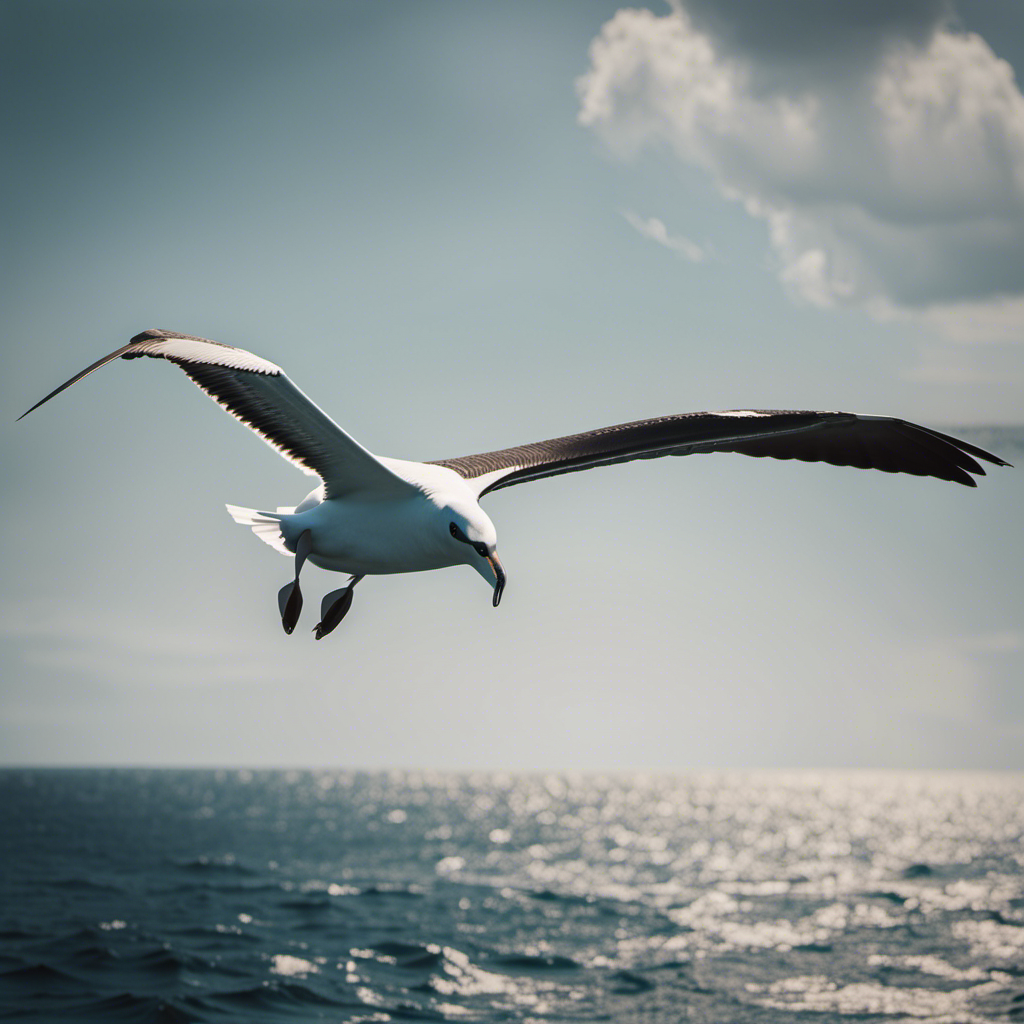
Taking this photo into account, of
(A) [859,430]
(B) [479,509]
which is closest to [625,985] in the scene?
(A) [859,430]

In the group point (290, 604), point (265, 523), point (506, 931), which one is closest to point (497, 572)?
point (290, 604)

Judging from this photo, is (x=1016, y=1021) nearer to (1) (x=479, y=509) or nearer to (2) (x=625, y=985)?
(2) (x=625, y=985)

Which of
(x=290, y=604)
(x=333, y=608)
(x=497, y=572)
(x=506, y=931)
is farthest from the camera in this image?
(x=506, y=931)

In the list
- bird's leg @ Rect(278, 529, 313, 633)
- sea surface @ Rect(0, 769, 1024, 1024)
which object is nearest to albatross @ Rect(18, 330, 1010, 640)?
bird's leg @ Rect(278, 529, 313, 633)

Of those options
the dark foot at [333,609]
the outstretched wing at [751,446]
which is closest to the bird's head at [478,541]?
the outstretched wing at [751,446]

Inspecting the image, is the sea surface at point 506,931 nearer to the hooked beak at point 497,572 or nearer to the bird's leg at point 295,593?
the bird's leg at point 295,593

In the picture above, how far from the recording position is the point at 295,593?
698 centimetres

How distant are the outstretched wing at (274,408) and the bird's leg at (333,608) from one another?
0.84 m

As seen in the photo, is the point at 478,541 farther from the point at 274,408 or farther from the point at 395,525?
the point at 274,408

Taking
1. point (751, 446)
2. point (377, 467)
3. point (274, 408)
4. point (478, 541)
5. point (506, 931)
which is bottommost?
point (506, 931)

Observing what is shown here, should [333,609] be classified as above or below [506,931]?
above

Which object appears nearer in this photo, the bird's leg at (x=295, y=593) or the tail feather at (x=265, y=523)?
the bird's leg at (x=295, y=593)

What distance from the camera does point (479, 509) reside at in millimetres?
6270

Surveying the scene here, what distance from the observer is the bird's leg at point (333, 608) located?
745 cm
